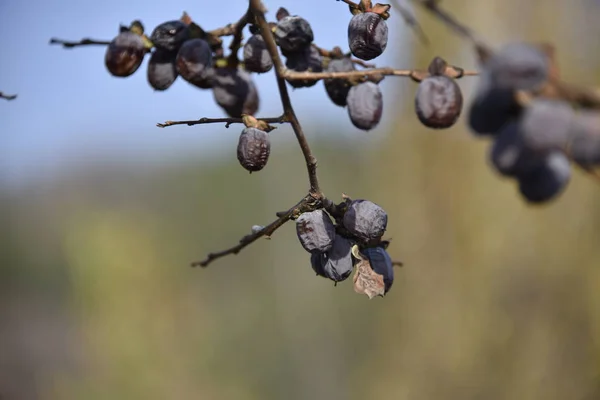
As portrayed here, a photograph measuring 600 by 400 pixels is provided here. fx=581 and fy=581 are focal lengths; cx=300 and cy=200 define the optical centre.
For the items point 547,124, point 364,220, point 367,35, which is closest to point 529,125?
point 547,124

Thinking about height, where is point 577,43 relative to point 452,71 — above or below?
above

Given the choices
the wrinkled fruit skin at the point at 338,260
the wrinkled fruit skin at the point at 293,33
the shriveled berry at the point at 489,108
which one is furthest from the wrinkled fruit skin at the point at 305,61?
the shriveled berry at the point at 489,108

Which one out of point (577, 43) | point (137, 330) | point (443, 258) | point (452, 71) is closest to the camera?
point (452, 71)

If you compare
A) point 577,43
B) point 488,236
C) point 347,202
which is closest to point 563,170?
point 347,202

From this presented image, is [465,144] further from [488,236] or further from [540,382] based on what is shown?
[540,382]

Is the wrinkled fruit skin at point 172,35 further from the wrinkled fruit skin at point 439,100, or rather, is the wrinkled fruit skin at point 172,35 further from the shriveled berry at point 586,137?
the shriveled berry at point 586,137

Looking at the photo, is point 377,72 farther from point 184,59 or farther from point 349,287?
point 349,287
